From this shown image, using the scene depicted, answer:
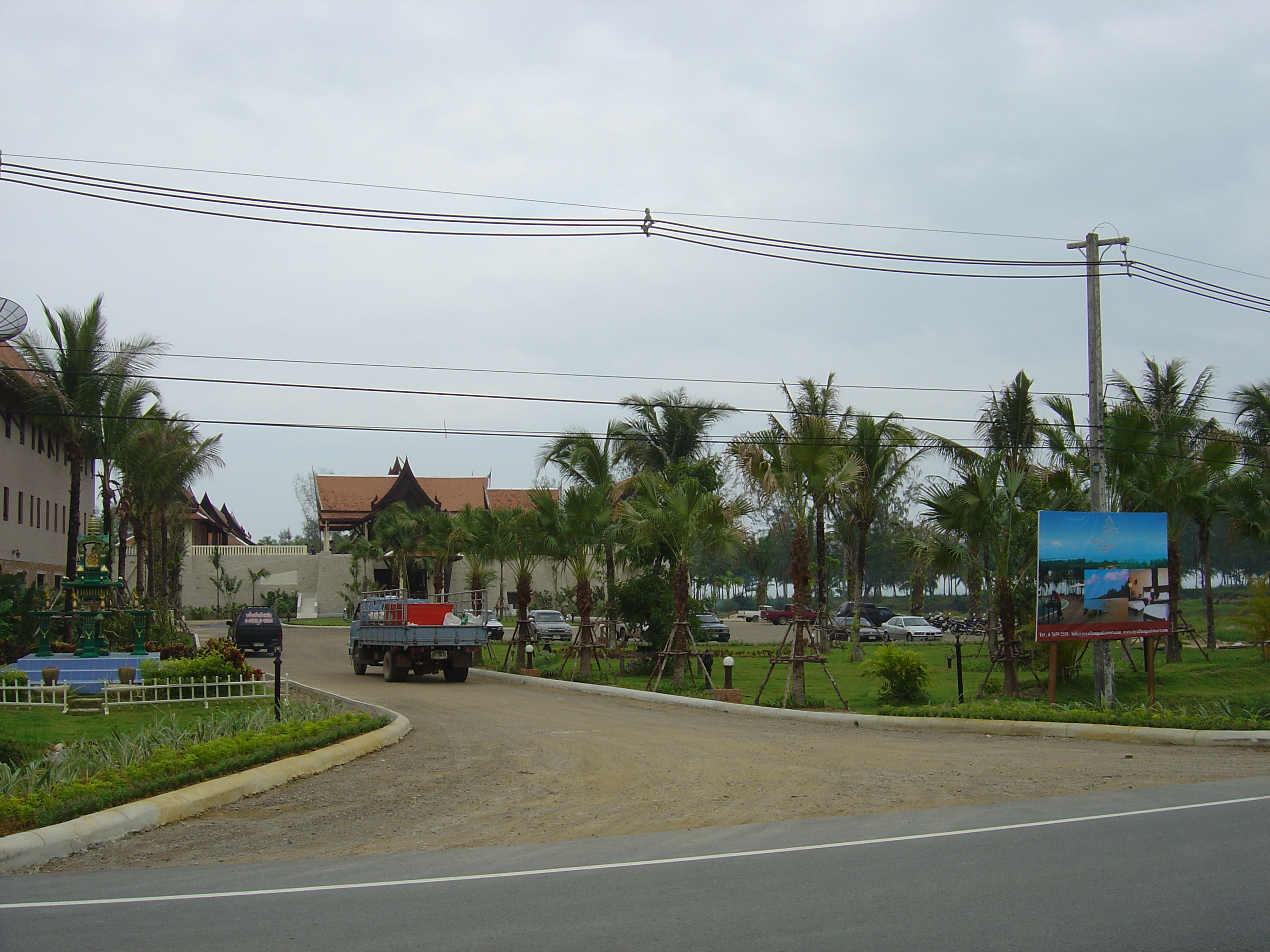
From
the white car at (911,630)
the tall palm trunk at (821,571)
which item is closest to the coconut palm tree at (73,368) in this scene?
the tall palm trunk at (821,571)

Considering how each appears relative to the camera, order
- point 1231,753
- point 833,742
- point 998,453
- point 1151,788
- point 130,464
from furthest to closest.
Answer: point 130,464 < point 998,453 < point 833,742 < point 1231,753 < point 1151,788

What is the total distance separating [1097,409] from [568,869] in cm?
1573

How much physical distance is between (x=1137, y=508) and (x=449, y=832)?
25.8m

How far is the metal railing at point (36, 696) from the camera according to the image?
60.0 ft

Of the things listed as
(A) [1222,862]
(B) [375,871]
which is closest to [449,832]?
(B) [375,871]

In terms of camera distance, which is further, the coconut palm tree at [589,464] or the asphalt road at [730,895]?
the coconut palm tree at [589,464]

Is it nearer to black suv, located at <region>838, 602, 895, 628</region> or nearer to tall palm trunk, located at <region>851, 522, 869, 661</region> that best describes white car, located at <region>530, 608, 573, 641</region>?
tall palm trunk, located at <region>851, 522, 869, 661</region>

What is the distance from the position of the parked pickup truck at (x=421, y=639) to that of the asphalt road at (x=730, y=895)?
18.2 metres

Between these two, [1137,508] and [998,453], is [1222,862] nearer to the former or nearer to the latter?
[998,453]

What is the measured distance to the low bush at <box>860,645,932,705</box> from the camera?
20.8 metres

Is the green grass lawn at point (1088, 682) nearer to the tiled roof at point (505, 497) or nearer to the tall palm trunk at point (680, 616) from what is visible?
the tall palm trunk at point (680, 616)

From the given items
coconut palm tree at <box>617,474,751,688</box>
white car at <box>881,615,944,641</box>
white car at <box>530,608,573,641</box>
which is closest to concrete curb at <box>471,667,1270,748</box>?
coconut palm tree at <box>617,474,751,688</box>

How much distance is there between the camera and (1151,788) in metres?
11.5

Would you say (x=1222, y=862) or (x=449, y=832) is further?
(x=449, y=832)
